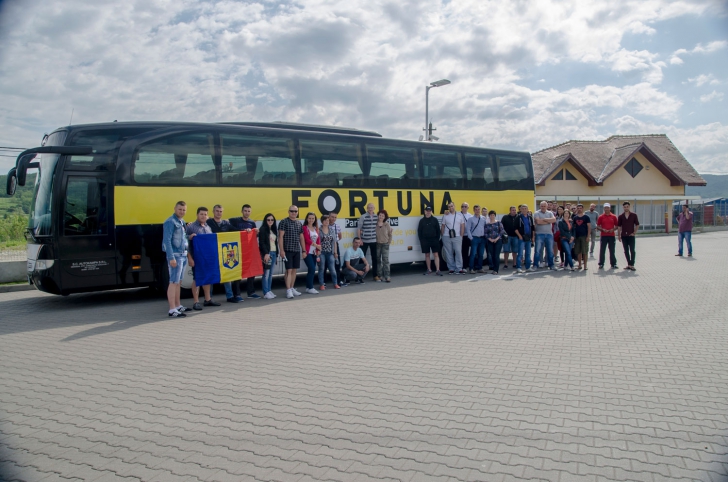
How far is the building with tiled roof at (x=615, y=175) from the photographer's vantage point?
134ft

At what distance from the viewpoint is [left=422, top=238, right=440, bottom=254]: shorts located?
1412cm

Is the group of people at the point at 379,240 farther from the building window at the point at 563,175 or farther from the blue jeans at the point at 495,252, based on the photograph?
the building window at the point at 563,175

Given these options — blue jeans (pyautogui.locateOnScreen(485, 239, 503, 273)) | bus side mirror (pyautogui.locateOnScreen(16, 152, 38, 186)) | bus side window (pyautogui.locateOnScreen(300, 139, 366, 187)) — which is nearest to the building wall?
blue jeans (pyautogui.locateOnScreen(485, 239, 503, 273))

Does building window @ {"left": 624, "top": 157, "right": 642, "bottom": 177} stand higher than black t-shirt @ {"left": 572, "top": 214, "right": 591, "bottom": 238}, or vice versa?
building window @ {"left": 624, "top": 157, "right": 642, "bottom": 177}

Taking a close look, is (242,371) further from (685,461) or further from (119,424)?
(685,461)

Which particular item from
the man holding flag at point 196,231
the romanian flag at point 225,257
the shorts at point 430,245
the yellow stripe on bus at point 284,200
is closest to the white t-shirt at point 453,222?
the shorts at point 430,245

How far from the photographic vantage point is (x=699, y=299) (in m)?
9.28

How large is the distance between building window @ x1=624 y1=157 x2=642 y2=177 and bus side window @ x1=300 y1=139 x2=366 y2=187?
37.6 meters

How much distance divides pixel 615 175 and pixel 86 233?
42.3 m

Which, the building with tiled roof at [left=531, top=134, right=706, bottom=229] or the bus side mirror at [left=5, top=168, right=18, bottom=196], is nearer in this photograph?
the bus side mirror at [left=5, top=168, right=18, bottom=196]

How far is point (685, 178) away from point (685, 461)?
49.4m

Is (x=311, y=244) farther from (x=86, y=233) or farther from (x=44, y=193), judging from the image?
(x=44, y=193)

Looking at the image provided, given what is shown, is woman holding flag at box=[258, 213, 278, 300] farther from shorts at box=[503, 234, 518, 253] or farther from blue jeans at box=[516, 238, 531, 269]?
blue jeans at box=[516, 238, 531, 269]

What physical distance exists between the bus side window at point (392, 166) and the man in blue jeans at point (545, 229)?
3.52m
